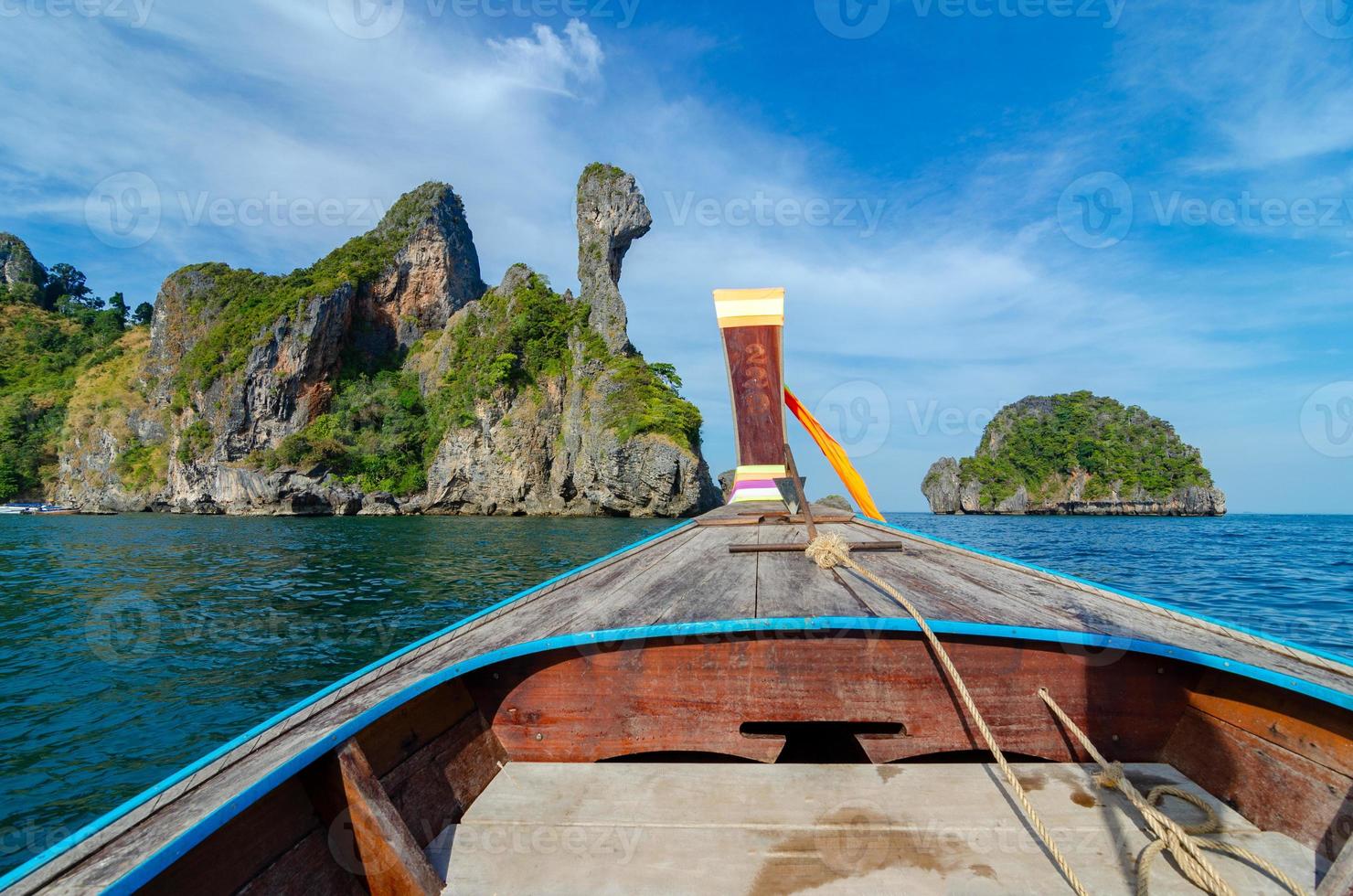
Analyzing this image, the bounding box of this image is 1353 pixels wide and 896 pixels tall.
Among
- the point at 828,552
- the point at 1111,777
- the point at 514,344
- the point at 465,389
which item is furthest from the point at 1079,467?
the point at 1111,777

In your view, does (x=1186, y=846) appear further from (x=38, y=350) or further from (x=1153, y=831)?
(x=38, y=350)

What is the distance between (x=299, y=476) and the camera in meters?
47.2

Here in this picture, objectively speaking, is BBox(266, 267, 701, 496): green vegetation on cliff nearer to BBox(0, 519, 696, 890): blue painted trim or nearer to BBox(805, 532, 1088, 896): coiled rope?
BBox(805, 532, 1088, 896): coiled rope

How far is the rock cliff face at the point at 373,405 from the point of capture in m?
46.2

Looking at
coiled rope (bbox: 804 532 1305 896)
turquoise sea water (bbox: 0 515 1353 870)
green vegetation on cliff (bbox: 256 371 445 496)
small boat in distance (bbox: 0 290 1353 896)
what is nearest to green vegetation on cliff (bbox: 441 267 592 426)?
green vegetation on cliff (bbox: 256 371 445 496)

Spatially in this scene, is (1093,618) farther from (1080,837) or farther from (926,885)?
(926,885)

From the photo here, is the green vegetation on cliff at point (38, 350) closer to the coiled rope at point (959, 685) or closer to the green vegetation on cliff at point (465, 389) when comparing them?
the green vegetation on cliff at point (465, 389)

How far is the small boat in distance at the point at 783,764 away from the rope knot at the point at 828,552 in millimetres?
458

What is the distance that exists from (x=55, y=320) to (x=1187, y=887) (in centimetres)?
11180

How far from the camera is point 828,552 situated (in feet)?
11.2

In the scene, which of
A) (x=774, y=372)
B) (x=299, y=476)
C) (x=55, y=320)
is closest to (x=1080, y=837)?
(x=774, y=372)

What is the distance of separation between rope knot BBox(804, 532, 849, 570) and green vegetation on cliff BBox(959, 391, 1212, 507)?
82.1 m

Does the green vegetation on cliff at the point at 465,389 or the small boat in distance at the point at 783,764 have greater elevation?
the green vegetation on cliff at the point at 465,389

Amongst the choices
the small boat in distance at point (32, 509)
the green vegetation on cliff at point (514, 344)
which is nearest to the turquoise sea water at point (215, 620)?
the green vegetation on cliff at point (514, 344)
